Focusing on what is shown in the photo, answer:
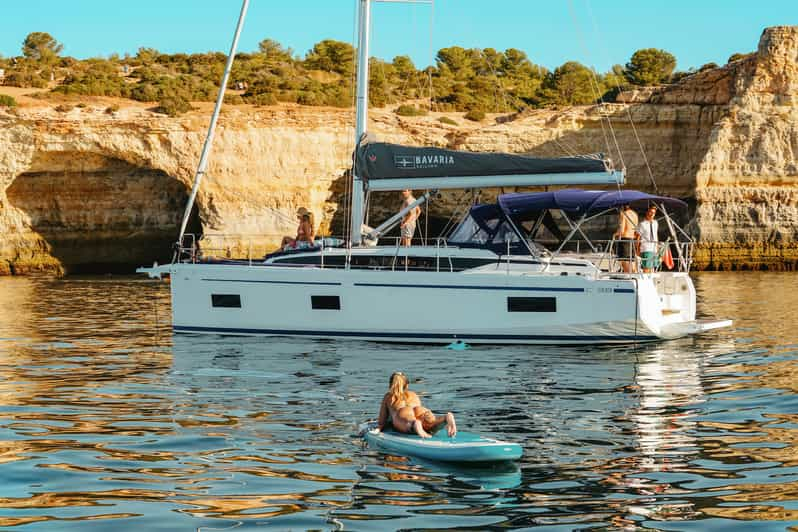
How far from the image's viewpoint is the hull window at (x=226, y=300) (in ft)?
68.5

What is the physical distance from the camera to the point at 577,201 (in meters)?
19.7

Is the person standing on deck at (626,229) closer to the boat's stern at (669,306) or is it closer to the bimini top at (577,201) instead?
the bimini top at (577,201)

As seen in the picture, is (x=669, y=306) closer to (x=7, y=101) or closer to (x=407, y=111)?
(x=407, y=111)

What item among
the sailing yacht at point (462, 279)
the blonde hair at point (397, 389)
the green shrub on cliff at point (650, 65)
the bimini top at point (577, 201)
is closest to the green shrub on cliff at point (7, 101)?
the sailing yacht at point (462, 279)

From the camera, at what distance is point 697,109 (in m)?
46.2

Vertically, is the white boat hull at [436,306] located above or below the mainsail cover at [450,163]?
below

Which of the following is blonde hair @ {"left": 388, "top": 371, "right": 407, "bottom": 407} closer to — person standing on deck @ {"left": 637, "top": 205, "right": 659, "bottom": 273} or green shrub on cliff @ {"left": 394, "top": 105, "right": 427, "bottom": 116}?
person standing on deck @ {"left": 637, "top": 205, "right": 659, "bottom": 273}

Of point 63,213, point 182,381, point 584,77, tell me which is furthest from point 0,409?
point 584,77

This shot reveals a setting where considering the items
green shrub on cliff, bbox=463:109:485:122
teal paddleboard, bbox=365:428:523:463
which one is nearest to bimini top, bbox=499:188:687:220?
teal paddleboard, bbox=365:428:523:463

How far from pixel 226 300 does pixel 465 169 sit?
5.50 meters

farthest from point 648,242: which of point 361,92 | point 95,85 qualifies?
point 95,85

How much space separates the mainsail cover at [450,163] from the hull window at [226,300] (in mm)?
3532

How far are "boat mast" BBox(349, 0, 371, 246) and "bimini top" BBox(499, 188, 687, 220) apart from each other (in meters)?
3.02

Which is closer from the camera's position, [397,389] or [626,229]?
[397,389]
